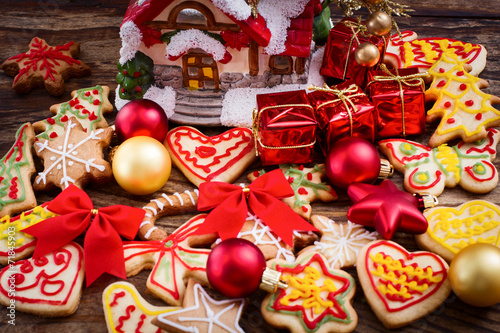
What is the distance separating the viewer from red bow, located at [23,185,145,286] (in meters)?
1.42

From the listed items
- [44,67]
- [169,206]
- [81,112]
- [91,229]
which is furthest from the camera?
[44,67]

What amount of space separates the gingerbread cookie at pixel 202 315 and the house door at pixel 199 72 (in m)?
0.92

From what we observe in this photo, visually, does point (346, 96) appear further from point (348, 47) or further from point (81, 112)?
point (81, 112)

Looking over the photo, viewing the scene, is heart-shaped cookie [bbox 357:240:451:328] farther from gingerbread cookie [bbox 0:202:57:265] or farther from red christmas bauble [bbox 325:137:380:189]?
gingerbread cookie [bbox 0:202:57:265]

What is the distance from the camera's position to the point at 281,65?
1.89m

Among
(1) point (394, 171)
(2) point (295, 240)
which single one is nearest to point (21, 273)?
(2) point (295, 240)

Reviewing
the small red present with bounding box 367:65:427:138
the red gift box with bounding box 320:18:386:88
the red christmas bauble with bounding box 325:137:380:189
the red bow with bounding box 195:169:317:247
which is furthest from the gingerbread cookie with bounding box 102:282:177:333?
the red gift box with bounding box 320:18:386:88

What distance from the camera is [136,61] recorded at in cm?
Answer: 182

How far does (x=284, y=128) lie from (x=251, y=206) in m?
0.31

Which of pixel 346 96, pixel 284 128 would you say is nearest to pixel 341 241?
pixel 284 128

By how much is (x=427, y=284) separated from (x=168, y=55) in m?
1.29

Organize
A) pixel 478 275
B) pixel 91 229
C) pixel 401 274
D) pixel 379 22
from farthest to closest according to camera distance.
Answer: pixel 379 22 < pixel 91 229 < pixel 401 274 < pixel 478 275

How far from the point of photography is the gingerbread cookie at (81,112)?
1.79 metres

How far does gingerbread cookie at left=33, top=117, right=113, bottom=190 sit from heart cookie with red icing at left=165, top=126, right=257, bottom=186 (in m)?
0.26
